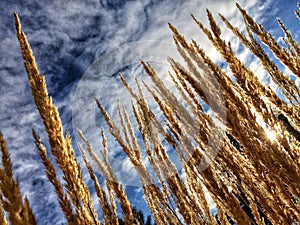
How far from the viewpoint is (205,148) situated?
1500 mm

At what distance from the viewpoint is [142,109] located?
2.14 meters

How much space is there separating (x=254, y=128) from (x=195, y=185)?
44.5 inches

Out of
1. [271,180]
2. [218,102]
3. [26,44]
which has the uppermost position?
[26,44]

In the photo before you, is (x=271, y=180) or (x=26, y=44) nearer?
(x=26, y=44)

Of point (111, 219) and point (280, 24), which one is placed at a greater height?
point (280, 24)

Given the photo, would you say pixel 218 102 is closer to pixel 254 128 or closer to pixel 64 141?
pixel 254 128

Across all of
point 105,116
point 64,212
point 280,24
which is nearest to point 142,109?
point 105,116

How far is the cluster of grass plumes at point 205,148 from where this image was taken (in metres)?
0.98

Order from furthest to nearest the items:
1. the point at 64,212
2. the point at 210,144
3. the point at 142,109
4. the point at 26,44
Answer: the point at 142,109 < the point at 210,144 < the point at 26,44 < the point at 64,212

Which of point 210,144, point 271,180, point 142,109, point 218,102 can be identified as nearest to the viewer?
point 271,180

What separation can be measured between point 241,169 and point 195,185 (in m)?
0.84

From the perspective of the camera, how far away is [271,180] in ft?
4.06

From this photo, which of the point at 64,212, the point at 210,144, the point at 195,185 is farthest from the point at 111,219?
the point at 64,212

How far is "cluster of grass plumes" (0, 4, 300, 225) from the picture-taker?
3.22 feet
